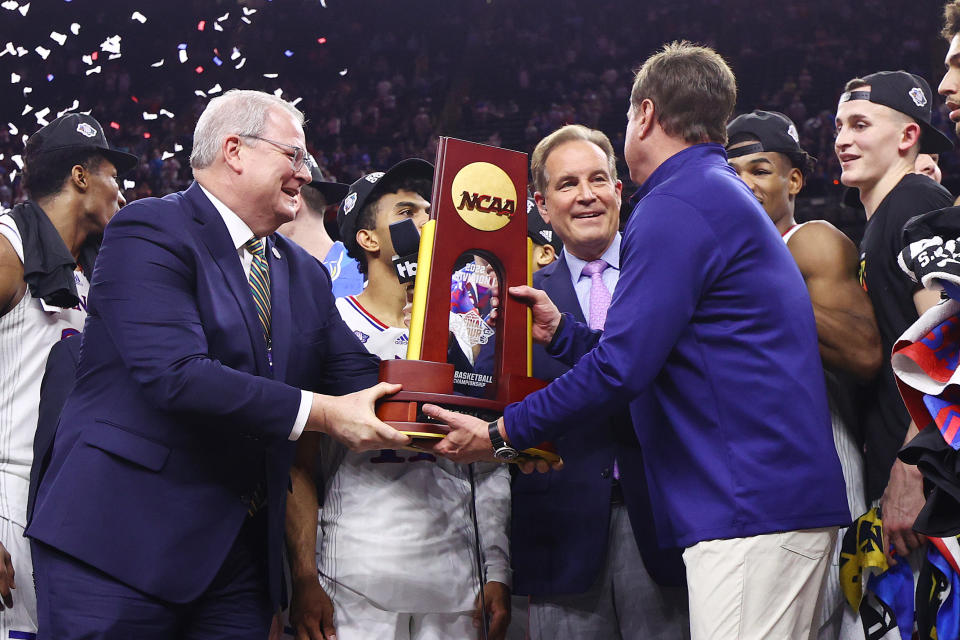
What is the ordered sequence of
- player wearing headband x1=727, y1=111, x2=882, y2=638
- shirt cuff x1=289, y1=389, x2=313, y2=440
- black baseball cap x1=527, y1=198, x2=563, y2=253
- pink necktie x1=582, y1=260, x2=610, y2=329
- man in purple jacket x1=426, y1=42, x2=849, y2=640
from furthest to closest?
black baseball cap x1=527, y1=198, x2=563, y2=253, pink necktie x1=582, y1=260, x2=610, y2=329, player wearing headband x1=727, y1=111, x2=882, y2=638, shirt cuff x1=289, y1=389, x2=313, y2=440, man in purple jacket x1=426, y1=42, x2=849, y2=640

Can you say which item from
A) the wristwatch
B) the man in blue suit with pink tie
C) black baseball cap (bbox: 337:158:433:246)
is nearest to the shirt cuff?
the man in blue suit with pink tie

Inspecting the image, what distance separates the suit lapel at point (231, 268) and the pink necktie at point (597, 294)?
94 cm

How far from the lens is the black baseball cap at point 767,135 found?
2936 millimetres

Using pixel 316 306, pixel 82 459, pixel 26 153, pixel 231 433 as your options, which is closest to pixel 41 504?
pixel 82 459

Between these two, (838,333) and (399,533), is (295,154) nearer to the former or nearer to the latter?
(399,533)

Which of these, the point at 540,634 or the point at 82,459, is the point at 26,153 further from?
the point at 540,634

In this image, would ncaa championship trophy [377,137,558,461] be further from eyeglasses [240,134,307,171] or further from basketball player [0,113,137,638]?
basketball player [0,113,137,638]

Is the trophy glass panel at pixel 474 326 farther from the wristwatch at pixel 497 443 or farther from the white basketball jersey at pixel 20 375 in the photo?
the white basketball jersey at pixel 20 375

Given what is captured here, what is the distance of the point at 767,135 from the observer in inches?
116

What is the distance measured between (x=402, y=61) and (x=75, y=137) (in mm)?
10463

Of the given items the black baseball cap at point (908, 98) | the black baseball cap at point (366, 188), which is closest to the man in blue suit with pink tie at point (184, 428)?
the black baseball cap at point (366, 188)

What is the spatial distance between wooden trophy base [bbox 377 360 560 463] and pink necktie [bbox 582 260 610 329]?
0.65 meters

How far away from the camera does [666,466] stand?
1914 millimetres

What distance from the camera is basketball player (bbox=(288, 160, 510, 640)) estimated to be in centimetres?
211
